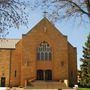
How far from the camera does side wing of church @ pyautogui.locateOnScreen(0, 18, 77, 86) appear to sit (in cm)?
5850

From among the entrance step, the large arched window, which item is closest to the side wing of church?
the large arched window

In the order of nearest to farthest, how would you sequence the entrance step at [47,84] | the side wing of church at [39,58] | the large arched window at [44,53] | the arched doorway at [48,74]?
the entrance step at [47,84]
the side wing of church at [39,58]
the arched doorway at [48,74]
the large arched window at [44,53]

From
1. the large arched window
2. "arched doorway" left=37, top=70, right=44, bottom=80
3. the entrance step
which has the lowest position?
the entrance step

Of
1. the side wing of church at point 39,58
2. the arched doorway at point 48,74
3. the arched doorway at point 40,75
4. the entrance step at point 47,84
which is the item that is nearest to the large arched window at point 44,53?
the side wing of church at point 39,58

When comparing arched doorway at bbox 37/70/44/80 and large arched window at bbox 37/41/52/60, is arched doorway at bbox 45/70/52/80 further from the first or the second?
large arched window at bbox 37/41/52/60

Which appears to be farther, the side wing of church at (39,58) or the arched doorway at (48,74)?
the arched doorway at (48,74)

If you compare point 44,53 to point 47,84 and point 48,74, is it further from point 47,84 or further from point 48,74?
point 47,84

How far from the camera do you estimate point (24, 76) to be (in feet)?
190

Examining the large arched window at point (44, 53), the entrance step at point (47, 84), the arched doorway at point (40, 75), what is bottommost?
the entrance step at point (47, 84)

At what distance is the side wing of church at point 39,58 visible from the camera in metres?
58.5

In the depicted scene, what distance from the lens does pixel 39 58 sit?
59.1 metres

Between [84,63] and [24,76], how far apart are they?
12012 mm

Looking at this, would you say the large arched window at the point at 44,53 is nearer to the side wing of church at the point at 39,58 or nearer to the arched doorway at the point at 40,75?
the side wing of church at the point at 39,58

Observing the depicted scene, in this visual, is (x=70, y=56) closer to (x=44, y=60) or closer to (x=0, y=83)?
(x=44, y=60)
